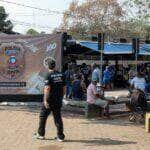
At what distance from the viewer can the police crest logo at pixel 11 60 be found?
17000 mm

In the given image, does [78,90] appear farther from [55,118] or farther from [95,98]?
[55,118]

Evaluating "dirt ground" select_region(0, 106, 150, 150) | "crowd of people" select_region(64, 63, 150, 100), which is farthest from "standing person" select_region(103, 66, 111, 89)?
"dirt ground" select_region(0, 106, 150, 150)

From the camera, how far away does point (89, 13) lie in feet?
203

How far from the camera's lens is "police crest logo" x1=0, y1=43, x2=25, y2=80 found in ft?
55.8

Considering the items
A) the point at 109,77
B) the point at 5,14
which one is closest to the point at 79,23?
the point at 5,14

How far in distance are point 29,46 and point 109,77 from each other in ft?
39.4

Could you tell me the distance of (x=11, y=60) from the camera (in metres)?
17.1

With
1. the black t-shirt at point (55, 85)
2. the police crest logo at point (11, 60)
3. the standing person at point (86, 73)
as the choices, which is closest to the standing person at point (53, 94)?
the black t-shirt at point (55, 85)

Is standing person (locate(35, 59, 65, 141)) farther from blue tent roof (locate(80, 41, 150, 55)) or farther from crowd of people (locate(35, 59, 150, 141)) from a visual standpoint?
blue tent roof (locate(80, 41, 150, 55))

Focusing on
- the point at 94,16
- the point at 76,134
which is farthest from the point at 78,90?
the point at 94,16

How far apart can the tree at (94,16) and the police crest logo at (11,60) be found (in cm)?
4413

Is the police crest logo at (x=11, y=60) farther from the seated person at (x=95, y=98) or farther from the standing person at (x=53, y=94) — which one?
the standing person at (x=53, y=94)

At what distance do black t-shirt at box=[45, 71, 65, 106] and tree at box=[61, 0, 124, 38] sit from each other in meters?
50.1

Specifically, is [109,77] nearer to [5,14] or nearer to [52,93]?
[52,93]
